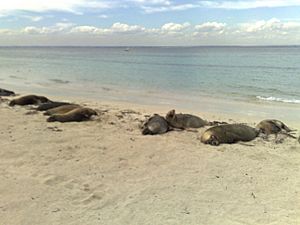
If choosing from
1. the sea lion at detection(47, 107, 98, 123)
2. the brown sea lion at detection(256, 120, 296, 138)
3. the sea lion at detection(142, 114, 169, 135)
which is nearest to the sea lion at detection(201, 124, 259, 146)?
the brown sea lion at detection(256, 120, 296, 138)

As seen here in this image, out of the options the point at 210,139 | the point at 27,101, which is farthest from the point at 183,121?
the point at 27,101

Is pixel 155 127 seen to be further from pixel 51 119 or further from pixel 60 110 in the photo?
pixel 60 110

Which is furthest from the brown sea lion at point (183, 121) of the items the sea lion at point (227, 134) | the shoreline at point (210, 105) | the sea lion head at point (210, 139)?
the shoreline at point (210, 105)

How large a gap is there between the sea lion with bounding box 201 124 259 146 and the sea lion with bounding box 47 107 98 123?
4039mm

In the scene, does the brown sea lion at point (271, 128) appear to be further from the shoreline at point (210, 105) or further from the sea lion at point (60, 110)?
the sea lion at point (60, 110)

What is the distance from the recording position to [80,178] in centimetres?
694

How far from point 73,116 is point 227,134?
4674 mm

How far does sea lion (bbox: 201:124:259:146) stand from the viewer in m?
9.77

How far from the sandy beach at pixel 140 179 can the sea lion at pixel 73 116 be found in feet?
3.62

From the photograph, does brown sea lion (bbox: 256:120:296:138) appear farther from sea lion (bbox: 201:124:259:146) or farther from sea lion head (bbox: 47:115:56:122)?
sea lion head (bbox: 47:115:56:122)

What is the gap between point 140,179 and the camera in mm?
7004

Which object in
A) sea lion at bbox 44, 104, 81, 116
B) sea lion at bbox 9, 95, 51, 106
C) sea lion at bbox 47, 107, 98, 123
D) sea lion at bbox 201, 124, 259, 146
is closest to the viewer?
sea lion at bbox 201, 124, 259, 146

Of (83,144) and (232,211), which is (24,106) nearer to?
(83,144)

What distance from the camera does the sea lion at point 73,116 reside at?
39.1ft
